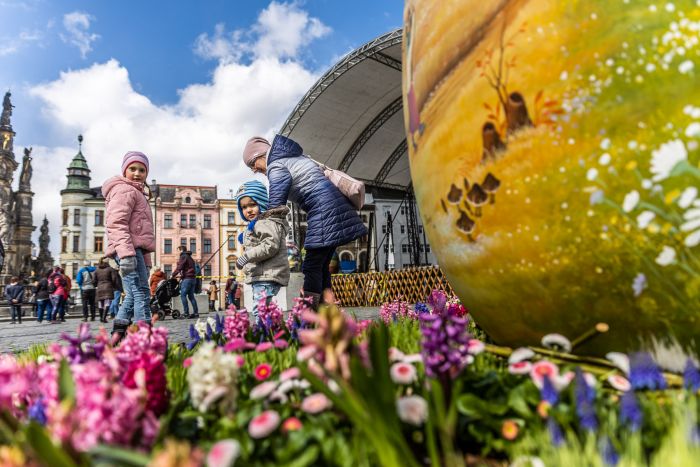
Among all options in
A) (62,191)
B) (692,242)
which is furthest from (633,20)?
(62,191)

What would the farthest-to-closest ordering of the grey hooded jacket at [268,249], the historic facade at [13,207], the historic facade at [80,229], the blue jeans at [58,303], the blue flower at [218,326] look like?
the historic facade at [80,229] < the historic facade at [13,207] < the blue jeans at [58,303] < the grey hooded jacket at [268,249] < the blue flower at [218,326]

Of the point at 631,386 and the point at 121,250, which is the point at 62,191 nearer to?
the point at 121,250

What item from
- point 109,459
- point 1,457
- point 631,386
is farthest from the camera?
point 631,386

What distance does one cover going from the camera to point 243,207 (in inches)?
182

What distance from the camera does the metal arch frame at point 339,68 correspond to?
16.5 m

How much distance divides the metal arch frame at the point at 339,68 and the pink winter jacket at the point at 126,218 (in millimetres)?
12786

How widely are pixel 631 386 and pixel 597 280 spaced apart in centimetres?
31

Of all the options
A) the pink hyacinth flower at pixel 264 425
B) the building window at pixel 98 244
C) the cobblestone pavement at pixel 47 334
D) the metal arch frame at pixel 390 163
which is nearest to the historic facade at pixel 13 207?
the building window at pixel 98 244

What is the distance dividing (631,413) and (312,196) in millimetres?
3293

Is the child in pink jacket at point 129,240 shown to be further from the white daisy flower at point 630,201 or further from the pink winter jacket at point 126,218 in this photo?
the white daisy flower at point 630,201

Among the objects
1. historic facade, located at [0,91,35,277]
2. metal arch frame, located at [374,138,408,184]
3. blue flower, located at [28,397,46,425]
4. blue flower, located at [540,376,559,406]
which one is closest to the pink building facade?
historic facade, located at [0,91,35,277]

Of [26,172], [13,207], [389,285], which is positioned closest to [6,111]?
[26,172]

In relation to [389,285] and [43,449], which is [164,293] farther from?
[43,449]

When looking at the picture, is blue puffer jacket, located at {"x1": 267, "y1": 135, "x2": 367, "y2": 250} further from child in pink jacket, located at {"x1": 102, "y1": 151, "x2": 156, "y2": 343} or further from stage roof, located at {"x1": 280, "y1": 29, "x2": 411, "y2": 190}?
stage roof, located at {"x1": 280, "y1": 29, "x2": 411, "y2": 190}
